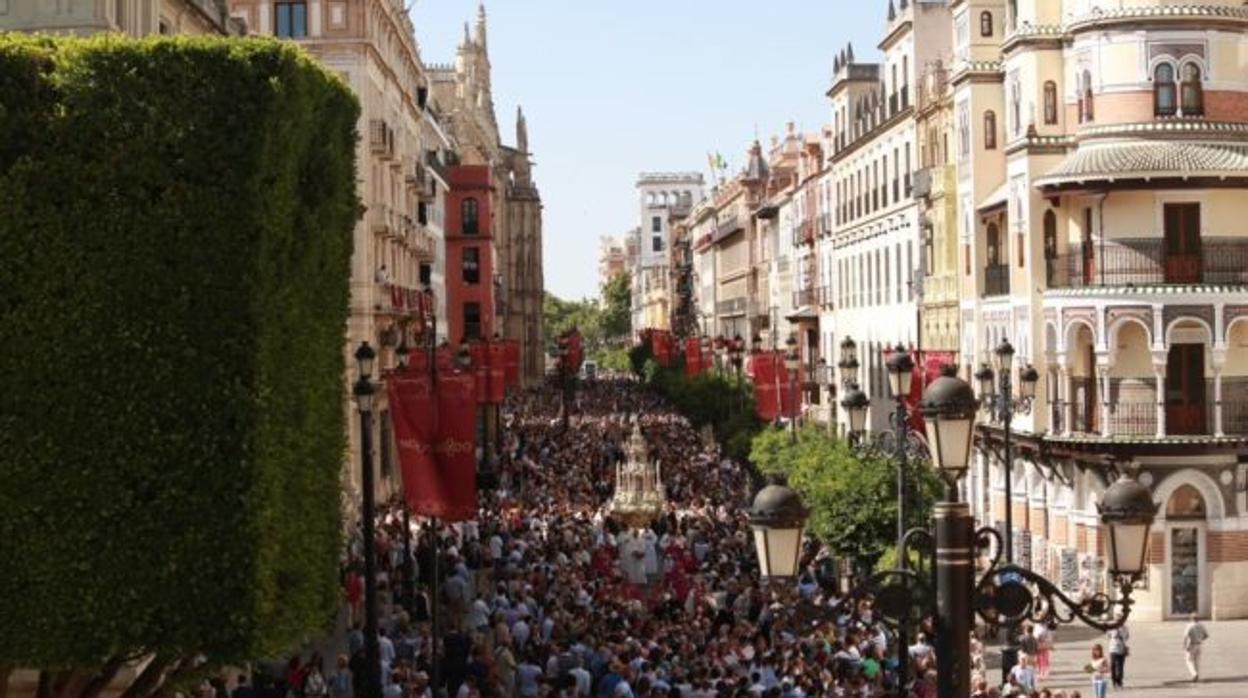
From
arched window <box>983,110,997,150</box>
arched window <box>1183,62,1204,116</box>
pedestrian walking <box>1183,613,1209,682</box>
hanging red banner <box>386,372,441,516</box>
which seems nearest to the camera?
hanging red banner <box>386,372,441,516</box>

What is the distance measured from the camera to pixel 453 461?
2730 centimetres

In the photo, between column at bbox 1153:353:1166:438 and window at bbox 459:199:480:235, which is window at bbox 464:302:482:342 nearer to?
window at bbox 459:199:480:235

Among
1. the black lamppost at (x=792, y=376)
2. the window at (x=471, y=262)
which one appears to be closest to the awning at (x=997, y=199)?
the black lamppost at (x=792, y=376)

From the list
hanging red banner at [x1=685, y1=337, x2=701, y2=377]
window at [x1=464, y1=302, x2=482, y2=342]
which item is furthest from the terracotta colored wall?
hanging red banner at [x1=685, y1=337, x2=701, y2=377]

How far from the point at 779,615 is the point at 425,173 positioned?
53.4 metres

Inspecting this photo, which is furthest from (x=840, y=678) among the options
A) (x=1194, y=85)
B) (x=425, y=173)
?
(x=425, y=173)

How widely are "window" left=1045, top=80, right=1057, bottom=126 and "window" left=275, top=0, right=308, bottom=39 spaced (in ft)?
70.8

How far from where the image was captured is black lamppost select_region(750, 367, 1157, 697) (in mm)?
11797

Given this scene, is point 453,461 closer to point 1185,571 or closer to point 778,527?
point 778,527

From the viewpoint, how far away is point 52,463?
1717 centimetres

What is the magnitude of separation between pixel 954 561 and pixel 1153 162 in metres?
31.4

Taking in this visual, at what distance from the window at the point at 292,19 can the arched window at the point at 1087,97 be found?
23123mm

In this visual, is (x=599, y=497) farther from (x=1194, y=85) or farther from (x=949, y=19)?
(x=1194, y=85)

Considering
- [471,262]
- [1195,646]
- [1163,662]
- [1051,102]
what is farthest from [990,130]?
[471,262]
